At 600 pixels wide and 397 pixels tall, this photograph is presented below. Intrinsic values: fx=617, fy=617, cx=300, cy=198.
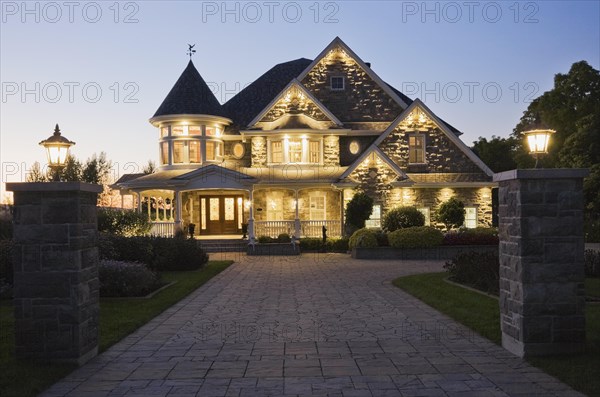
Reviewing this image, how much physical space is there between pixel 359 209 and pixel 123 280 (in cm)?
1670

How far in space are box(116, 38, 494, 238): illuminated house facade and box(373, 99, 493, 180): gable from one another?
52 mm

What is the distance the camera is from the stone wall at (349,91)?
34.3 meters

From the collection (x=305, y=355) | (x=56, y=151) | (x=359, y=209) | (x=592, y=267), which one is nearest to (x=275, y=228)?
(x=359, y=209)

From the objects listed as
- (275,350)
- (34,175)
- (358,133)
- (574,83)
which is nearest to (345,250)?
(358,133)

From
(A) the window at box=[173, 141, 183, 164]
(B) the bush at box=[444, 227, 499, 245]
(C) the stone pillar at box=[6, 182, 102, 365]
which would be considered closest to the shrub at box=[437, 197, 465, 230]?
(B) the bush at box=[444, 227, 499, 245]

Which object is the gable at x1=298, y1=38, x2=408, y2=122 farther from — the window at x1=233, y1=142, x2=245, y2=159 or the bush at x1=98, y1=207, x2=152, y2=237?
the bush at x1=98, y1=207, x2=152, y2=237

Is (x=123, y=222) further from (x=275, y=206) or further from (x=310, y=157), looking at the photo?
(x=310, y=157)

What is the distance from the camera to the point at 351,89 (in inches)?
1355

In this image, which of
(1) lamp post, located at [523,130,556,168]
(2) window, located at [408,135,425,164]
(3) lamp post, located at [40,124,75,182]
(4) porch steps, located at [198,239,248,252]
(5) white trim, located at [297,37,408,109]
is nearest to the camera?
(1) lamp post, located at [523,130,556,168]

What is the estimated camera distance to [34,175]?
53.1 meters

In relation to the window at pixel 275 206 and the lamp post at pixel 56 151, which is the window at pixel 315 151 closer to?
the window at pixel 275 206

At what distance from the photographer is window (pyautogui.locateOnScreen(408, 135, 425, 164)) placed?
32250 mm

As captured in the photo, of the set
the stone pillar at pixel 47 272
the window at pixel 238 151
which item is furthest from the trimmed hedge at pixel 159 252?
the window at pixel 238 151

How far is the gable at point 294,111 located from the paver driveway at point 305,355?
19.9m
